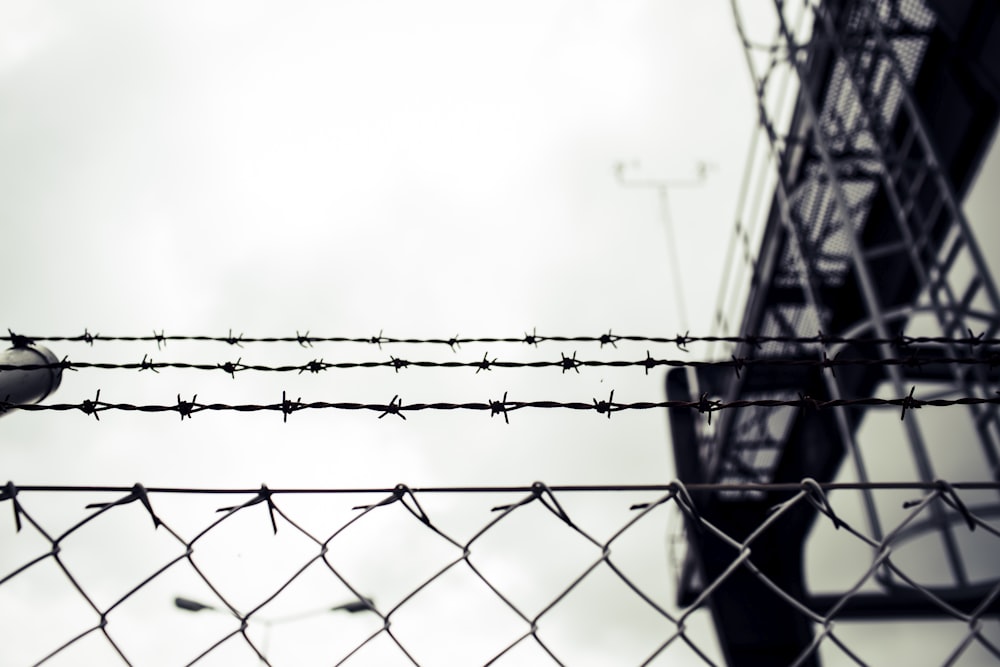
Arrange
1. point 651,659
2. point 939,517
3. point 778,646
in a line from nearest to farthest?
point 651,659 < point 939,517 < point 778,646

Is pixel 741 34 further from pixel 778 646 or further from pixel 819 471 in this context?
pixel 778 646

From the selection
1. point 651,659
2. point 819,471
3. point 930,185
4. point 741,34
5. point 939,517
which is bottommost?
point 651,659

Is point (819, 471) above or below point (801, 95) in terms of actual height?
below

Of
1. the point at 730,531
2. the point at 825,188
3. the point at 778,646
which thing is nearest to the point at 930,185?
the point at 825,188

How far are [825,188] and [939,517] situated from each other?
3.10 meters

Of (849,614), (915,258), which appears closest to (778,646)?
(849,614)

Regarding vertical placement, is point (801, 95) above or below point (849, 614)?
above

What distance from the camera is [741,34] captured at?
7.47 metres

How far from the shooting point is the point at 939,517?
534 centimetres

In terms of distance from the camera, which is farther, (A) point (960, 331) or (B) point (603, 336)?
(A) point (960, 331)

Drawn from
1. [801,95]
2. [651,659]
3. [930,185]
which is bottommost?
[651,659]

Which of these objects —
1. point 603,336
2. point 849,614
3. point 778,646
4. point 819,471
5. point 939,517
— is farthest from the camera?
point 819,471

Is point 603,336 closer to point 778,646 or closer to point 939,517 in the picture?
point 939,517

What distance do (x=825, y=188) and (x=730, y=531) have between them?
142 inches
